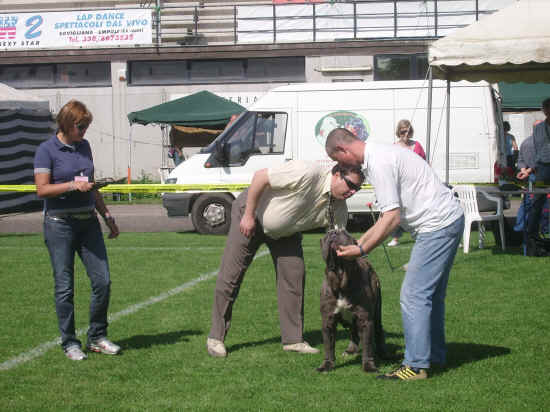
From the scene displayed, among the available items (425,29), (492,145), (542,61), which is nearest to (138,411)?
(542,61)

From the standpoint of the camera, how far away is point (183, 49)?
90.5 ft

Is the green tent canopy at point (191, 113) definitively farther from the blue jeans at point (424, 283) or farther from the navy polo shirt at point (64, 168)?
the blue jeans at point (424, 283)

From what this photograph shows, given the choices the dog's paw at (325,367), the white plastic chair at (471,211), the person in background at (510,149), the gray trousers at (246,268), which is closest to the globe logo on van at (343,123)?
the white plastic chair at (471,211)

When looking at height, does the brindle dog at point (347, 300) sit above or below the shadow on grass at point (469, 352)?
above

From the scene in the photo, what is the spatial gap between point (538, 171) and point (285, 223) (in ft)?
21.1

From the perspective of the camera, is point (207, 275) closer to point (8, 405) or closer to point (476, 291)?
point (476, 291)

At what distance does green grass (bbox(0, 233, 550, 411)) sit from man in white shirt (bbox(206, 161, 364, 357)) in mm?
266

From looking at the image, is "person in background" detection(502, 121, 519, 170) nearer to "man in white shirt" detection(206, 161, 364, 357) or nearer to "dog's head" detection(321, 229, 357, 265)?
"man in white shirt" detection(206, 161, 364, 357)

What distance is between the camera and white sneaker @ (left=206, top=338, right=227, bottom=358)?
593cm

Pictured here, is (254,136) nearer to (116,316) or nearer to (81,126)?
(116,316)

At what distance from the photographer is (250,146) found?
575 inches

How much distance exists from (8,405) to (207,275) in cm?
520

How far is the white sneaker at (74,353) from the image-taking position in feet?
19.3

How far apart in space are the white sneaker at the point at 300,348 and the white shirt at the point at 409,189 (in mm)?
1432
